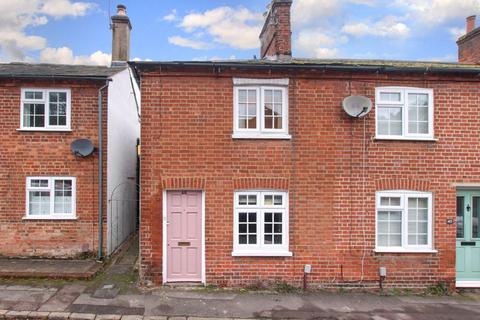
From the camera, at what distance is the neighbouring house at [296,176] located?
8203mm

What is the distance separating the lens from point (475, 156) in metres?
8.56

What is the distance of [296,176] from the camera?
8320 millimetres

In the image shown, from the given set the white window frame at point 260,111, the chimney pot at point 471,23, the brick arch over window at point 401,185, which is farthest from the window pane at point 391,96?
the chimney pot at point 471,23

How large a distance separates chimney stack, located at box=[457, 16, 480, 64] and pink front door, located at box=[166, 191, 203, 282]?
9.78 metres

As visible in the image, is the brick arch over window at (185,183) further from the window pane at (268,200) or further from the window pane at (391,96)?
the window pane at (391,96)

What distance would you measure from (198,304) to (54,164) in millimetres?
6150

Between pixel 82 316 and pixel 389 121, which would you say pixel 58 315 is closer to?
pixel 82 316

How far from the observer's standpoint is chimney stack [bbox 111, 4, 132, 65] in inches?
551

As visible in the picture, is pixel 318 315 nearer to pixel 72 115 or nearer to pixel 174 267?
pixel 174 267

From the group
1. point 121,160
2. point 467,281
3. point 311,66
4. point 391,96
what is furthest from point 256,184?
point 121,160

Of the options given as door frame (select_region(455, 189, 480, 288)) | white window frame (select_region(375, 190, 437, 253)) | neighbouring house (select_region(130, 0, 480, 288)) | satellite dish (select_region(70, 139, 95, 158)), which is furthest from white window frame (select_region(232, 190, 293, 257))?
satellite dish (select_region(70, 139, 95, 158))

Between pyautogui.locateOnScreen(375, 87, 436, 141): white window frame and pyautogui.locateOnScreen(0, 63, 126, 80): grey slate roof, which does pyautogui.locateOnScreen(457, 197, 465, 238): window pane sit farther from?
pyautogui.locateOnScreen(0, 63, 126, 80): grey slate roof

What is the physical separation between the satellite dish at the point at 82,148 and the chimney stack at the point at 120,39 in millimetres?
5075

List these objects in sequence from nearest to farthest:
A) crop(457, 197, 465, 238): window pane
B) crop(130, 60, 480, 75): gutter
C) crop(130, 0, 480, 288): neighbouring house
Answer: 1. crop(130, 60, 480, 75): gutter
2. crop(130, 0, 480, 288): neighbouring house
3. crop(457, 197, 465, 238): window pane
